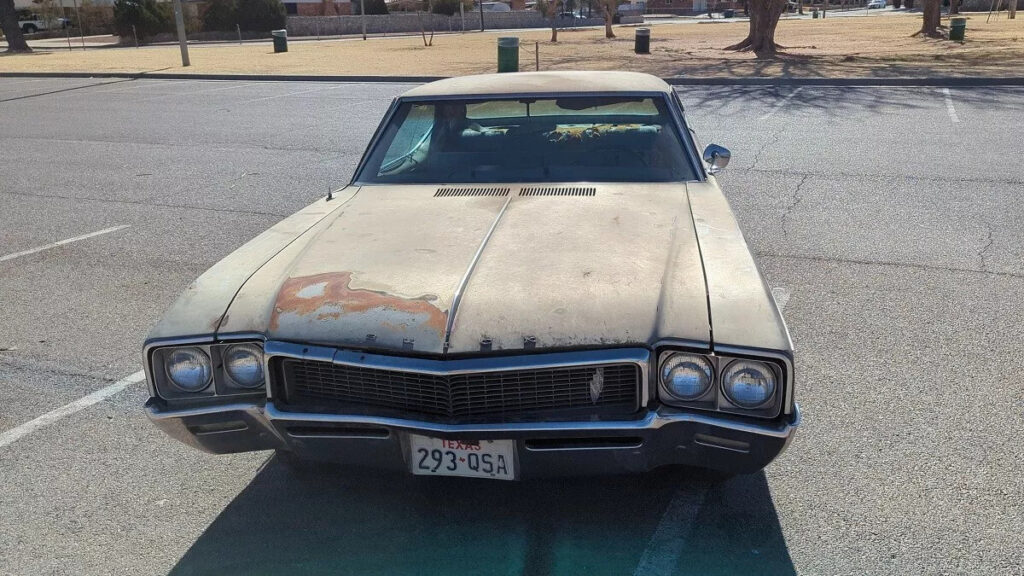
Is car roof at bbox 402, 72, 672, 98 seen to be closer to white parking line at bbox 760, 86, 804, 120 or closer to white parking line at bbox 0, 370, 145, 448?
white parking line at bbox 0, 370, 145, 448

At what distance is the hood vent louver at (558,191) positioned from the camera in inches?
161

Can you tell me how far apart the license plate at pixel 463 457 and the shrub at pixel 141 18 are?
167ft

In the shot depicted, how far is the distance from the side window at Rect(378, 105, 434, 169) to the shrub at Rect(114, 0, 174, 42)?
48.8 m

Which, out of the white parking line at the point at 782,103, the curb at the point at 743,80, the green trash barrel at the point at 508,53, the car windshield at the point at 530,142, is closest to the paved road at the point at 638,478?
the car windshield at the point at 530,142

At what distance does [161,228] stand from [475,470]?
5.70m

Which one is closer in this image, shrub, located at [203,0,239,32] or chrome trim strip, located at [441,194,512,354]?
chrome trim strip, located at [441,194,512,354]

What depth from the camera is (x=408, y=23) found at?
2452 inches

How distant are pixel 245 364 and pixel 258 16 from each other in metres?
55.8

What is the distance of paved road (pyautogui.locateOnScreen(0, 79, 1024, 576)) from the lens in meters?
2.98

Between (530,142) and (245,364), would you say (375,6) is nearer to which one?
(530,142)

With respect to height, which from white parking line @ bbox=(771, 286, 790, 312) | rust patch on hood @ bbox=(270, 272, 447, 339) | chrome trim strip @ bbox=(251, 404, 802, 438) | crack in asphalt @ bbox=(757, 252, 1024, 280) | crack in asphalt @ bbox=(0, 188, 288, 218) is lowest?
crack in asphalt @ bbox=(757, 252, 1024, 280)

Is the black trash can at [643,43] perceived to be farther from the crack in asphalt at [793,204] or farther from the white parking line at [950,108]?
the crack in asphalt at [793,204]

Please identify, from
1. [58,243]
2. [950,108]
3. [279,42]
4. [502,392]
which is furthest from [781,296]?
[279,42]

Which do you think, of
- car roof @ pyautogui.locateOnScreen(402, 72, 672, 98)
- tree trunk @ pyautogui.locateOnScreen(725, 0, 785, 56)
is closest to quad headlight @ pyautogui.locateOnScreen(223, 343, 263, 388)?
car roof @ pyautogui.locateOnScreen(402, 72, 672, 98)
